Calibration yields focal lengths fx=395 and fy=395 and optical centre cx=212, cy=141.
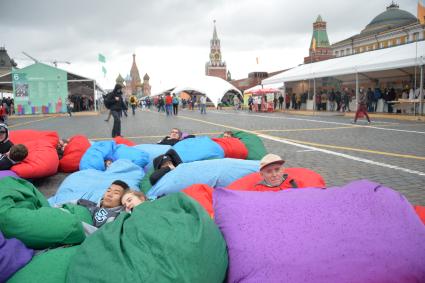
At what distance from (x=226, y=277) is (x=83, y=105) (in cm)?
3722

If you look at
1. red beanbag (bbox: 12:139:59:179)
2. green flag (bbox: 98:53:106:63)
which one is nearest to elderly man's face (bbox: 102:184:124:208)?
red beanbag (bbox: 12:139:59:179)

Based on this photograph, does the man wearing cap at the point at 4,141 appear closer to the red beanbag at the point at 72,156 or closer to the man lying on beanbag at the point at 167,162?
the red beanbag at the point at 72,156

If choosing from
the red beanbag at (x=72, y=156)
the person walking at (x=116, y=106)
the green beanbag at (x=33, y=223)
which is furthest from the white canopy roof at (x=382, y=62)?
the green beanbag at (x=33, y=223)

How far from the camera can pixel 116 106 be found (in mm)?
11516

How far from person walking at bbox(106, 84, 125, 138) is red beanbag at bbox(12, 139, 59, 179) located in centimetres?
500

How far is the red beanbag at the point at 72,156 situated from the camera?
628cm

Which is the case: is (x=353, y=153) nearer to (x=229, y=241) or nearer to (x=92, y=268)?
(x=229, y=241)

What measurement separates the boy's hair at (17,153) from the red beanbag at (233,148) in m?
2.77

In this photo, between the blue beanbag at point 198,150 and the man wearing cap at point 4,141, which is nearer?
the blue beanbag at point 198,150

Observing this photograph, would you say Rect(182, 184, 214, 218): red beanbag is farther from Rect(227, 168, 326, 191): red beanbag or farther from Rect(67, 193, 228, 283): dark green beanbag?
Rect(67, 193, 228, 283): dark green beanbag

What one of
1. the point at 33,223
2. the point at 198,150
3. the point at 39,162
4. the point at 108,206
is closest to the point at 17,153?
the point at 39,162

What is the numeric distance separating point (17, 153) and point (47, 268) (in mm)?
3539

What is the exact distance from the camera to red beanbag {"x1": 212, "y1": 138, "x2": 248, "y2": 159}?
6.00 meters

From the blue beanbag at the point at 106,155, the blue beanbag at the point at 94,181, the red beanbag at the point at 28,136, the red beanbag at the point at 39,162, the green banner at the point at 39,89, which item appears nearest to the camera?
the blue beanbag at the point at 94,181
